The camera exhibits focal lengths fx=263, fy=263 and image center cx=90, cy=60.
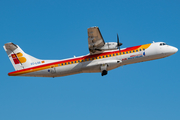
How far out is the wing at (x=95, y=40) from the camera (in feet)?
101

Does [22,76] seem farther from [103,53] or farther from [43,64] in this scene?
[103,53]

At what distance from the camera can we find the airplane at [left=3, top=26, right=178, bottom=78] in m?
33.8

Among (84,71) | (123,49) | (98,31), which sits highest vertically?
(98,31)

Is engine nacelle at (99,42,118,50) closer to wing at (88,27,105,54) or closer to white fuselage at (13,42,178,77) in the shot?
wing at (88,27,105,54)

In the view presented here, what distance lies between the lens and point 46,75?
1340 inches

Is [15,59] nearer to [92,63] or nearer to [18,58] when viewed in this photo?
[18,58]

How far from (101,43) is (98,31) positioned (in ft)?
8.03

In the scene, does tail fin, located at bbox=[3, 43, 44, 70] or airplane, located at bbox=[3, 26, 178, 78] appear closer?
airplane, located at bbox=[3, 26, 178, 78]

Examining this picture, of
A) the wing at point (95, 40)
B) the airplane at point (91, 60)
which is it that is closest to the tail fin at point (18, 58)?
the airplane at point (91, 60)

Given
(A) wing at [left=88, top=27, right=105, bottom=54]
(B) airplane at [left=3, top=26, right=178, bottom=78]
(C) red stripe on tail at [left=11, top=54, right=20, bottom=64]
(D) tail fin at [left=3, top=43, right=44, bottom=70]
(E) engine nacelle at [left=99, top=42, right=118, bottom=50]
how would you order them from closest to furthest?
(A) wing at [left=88, top=27, right=105, bottom=54], (E) engine nacelle at [left=99, top=42, right=118, bottom=50], (B) airplane at [left=3, top=26, right=178, bottom=78], (D) tail fin at [left=3, top=43, right=44, bottom=70], (C) red stripe on tail at [left=11, top=54, right=20, bottom=64]

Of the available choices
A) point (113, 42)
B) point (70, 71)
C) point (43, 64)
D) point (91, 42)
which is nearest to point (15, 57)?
point (43, 64)

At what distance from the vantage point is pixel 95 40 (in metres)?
32.4

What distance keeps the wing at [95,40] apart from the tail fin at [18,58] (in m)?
7.01

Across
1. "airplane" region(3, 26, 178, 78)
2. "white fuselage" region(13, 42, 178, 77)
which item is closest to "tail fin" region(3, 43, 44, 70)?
Result: "airplane" region(3, 26, 178, 78)
